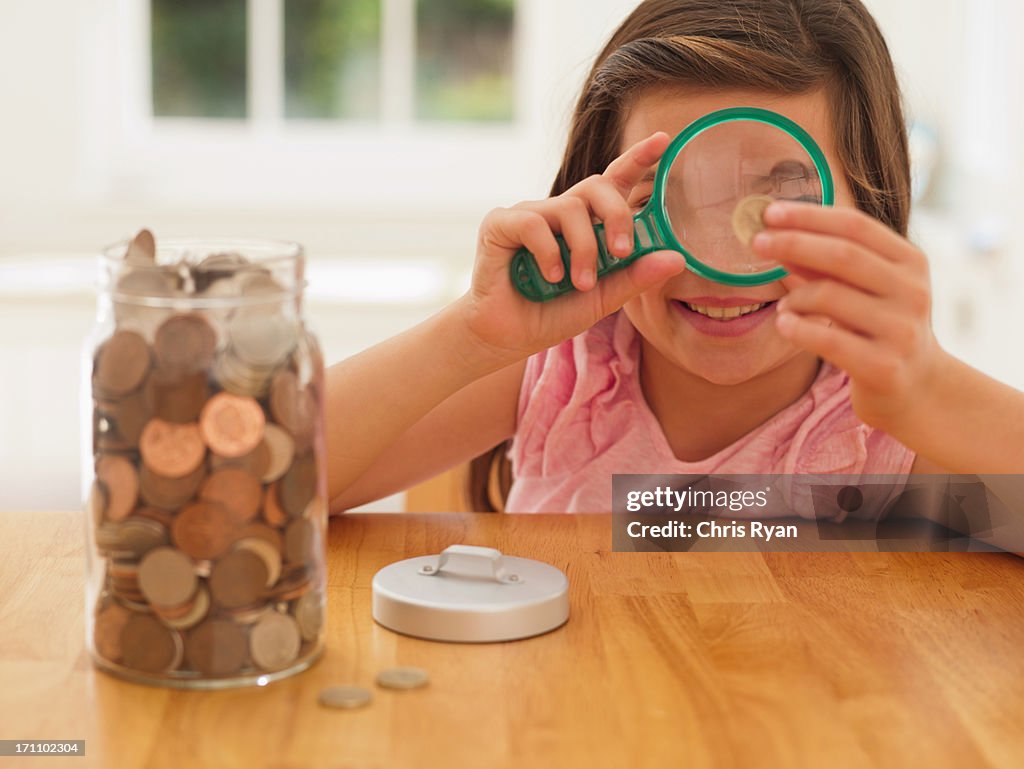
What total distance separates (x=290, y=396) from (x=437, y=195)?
355 cm

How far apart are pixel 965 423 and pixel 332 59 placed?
11.6ft

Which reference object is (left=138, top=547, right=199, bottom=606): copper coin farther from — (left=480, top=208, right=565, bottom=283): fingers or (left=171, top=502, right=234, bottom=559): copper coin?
(left=480, top=208, right=565, bottom=283): fingers

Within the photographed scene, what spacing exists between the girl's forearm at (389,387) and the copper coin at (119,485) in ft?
1.77

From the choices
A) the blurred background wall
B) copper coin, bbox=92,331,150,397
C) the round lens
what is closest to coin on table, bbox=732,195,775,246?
the round lens

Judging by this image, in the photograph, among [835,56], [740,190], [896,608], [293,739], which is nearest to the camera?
[293,739]

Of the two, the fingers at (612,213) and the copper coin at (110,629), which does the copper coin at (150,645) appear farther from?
the fingers at (612,213)

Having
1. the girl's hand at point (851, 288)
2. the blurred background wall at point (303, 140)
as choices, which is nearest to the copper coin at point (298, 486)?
the girl's hand at point (851, 288)

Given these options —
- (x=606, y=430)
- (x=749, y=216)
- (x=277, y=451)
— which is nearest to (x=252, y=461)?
(x=277, y=451)

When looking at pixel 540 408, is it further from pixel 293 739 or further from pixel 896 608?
pixel 293 739

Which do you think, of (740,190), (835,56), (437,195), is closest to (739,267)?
(740,190)

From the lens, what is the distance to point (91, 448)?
83cm

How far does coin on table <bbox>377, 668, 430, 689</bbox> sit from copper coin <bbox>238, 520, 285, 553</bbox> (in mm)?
108

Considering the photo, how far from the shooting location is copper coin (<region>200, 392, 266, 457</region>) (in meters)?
0.78

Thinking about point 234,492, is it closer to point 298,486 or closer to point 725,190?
point 298,486
